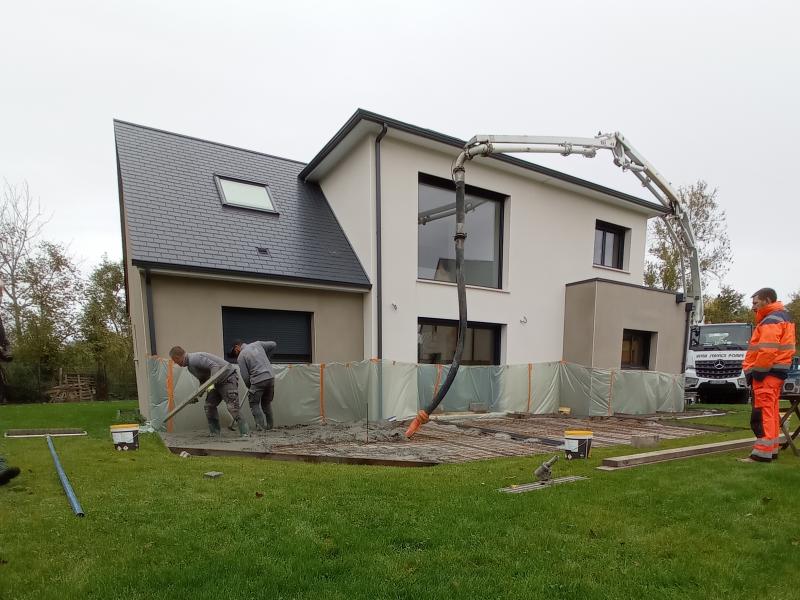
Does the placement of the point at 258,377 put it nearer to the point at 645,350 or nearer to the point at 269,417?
the point at 269,417

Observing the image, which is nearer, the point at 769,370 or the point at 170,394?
the point at 769,370

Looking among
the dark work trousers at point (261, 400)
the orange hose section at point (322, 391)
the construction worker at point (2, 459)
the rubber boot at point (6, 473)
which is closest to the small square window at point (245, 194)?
the orange hose section at point (322, 391)

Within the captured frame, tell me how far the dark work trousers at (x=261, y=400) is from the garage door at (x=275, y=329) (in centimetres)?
141

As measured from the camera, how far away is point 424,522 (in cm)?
305

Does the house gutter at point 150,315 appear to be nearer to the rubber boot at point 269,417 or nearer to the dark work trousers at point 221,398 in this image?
the dark work trousers at point 221,398

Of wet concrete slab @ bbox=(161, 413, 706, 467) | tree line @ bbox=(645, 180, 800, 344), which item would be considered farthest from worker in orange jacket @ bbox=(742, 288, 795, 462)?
tree line @ bbox=(645, 180, 800, 344)

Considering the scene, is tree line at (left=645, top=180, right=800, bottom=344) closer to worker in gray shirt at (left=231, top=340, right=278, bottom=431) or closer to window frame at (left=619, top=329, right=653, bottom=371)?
window frame at (left=619, top=329, right=653, bottom=371)

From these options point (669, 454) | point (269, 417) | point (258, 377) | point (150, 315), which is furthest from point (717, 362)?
point (150, 315)

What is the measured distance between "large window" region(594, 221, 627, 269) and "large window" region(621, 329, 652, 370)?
2519mm

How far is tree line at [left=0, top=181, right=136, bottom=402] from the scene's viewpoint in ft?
63.0

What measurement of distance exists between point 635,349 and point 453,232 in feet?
24.2

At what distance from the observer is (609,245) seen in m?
14.3

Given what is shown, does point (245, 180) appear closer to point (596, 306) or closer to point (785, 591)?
point (596, 306)

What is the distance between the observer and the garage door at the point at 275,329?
8664mm
